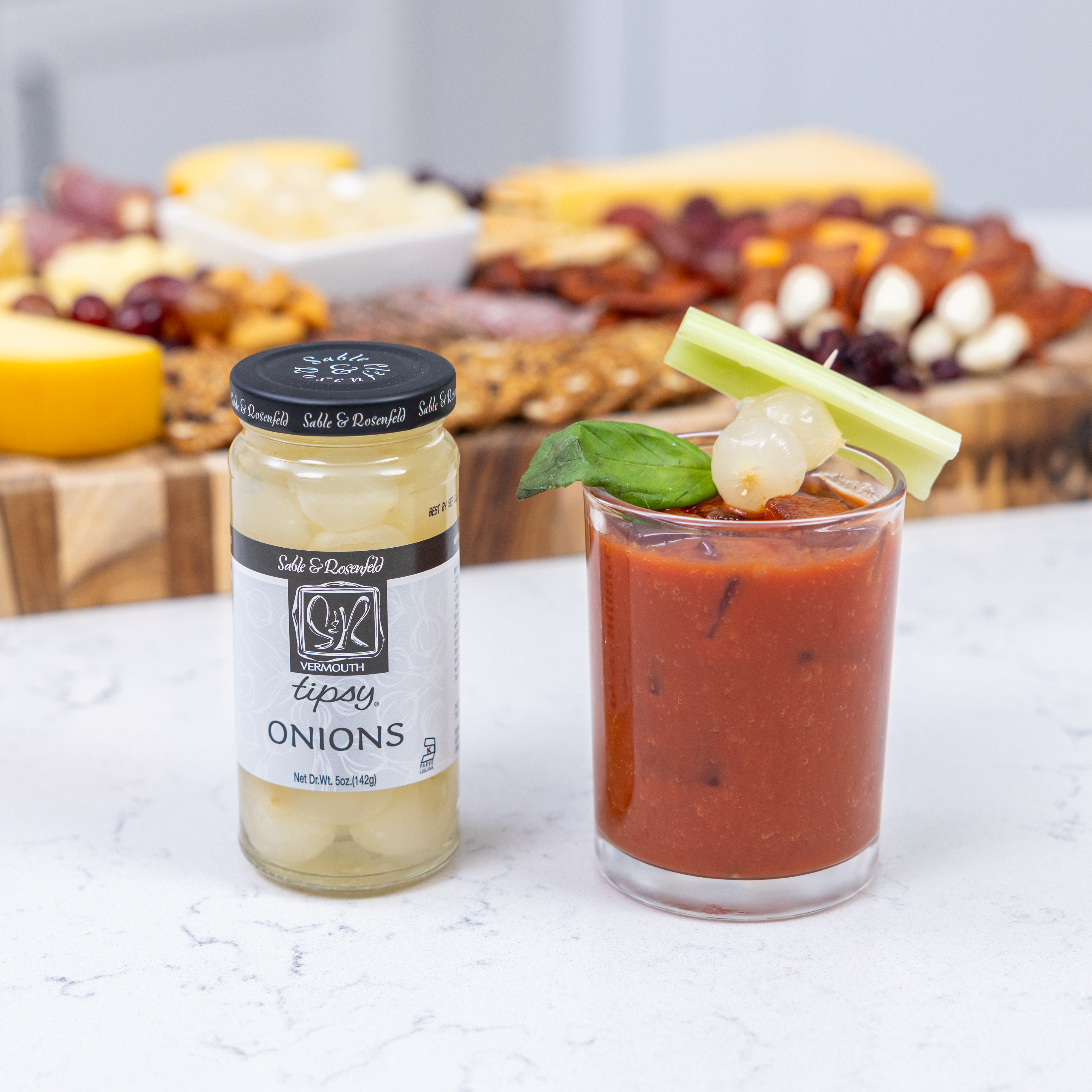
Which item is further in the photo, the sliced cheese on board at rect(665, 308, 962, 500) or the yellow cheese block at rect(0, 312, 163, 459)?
the yellow cheese block at rect(0, 312, 163, 459)

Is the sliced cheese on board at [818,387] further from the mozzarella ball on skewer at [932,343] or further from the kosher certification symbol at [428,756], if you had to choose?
the mozzarella ball on skewer at [932,343]

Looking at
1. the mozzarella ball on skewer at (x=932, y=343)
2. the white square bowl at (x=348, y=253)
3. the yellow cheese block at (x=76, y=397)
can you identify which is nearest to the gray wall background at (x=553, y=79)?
the white square bowl at (x=348, y=253)

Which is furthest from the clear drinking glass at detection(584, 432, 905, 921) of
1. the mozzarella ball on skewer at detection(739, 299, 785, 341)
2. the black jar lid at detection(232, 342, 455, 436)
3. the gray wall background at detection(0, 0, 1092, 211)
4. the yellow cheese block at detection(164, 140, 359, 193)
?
the gray wall background at detection(0, 0, 1092, 211)

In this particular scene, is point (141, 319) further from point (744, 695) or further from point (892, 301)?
point (744, 695)

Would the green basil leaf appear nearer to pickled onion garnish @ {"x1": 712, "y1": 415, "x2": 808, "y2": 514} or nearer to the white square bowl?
pickled onion garnish @ {"x1": 712, "y1": 415, "x2": 808, "y2": 514}

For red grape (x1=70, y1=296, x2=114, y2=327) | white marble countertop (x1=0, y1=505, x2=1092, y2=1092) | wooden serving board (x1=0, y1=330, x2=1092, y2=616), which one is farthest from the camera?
red grape (x1=70, y1=296, x2=114, y2=327)
